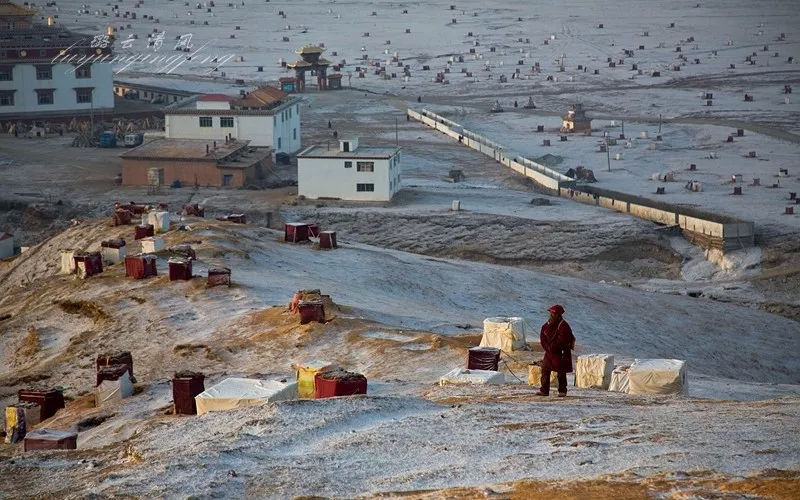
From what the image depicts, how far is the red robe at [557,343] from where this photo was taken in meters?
16.1

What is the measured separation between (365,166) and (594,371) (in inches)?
1367

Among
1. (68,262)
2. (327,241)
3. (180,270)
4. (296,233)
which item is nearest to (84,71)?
(296,233)

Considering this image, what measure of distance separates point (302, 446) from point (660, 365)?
638cm

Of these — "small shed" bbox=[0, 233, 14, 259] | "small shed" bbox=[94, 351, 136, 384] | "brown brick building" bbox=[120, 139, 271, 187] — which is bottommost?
"small shed" bbox=[0, 233, 14, 259]

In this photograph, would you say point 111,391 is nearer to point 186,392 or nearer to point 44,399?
point 44,399

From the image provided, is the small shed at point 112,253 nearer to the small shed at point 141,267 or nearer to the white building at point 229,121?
the small shed at point 141,267

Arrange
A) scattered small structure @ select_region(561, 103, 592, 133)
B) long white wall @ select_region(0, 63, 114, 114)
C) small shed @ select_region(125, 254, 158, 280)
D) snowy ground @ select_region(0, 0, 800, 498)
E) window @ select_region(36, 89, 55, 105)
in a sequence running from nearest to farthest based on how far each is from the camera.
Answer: snowy ground @ select_region(0, 0, 800, 498) < small shed @ select_region(125, 254, 158, 280) < long white wall @ select_region(0, 63, 114, 114) < window @ select_region(36, 89, 55, 105) < scattered small structure @ select_region(561, 103, 592, 133)

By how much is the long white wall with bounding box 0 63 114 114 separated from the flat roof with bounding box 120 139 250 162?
13655 mm

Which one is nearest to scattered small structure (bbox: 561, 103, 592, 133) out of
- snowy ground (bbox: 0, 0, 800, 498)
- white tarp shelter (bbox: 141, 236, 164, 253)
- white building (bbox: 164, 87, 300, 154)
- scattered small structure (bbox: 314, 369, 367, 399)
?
snowy ground (bbox: 0, 0, 800, 498)

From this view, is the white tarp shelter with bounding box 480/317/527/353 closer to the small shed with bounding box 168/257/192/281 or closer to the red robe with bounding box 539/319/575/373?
the red robe with bounding box 539/319/575/373

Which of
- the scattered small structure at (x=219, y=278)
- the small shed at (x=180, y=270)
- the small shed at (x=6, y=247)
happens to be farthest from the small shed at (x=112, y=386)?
the small shed at (x=6, y=247)

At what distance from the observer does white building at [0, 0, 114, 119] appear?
71.8 meters

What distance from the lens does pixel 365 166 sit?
53094 millimetres

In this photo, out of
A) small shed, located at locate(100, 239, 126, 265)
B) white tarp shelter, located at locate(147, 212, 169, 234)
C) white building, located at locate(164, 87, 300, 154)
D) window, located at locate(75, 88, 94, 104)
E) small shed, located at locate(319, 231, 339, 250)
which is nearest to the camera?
small shed, located at locate(100, 239, 126, 265)
